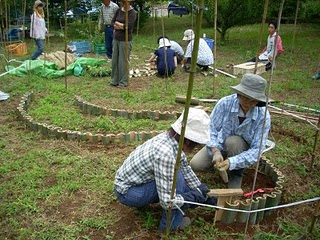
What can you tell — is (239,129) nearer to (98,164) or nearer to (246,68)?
(98,164)

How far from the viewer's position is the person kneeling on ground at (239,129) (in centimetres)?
296

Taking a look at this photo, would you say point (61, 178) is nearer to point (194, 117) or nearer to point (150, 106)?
point (194, 117)

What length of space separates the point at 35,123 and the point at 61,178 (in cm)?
140

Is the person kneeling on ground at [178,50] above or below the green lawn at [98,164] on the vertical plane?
above

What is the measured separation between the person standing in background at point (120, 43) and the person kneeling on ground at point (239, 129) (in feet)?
10.4

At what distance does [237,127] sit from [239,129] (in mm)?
30

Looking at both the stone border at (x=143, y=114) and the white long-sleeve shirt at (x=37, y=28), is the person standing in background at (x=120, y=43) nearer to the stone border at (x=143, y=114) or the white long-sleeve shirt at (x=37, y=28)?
the stone border at (x=143, y=114)

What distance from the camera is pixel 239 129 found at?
10.7 feet

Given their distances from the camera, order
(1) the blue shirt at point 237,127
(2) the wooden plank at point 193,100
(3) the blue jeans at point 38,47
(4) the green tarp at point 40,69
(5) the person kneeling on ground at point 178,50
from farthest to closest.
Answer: (5) the person kneeling on ground at point 178,50 < (3) the blue jeans at point 38,47 < (4) the green tarp at point 40,69 < (2) the wooden plank at point 193,100 < (1) the blue shirt at point 237,127

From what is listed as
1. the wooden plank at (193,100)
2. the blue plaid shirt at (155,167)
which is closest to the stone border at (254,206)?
the blue plaid shirt at (155,167)

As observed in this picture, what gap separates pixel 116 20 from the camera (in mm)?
6375

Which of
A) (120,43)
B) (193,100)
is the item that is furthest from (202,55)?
(193,100)

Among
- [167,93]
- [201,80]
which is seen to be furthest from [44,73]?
[201,80]

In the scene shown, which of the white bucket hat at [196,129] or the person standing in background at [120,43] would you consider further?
the person standing in background at [120,43]
